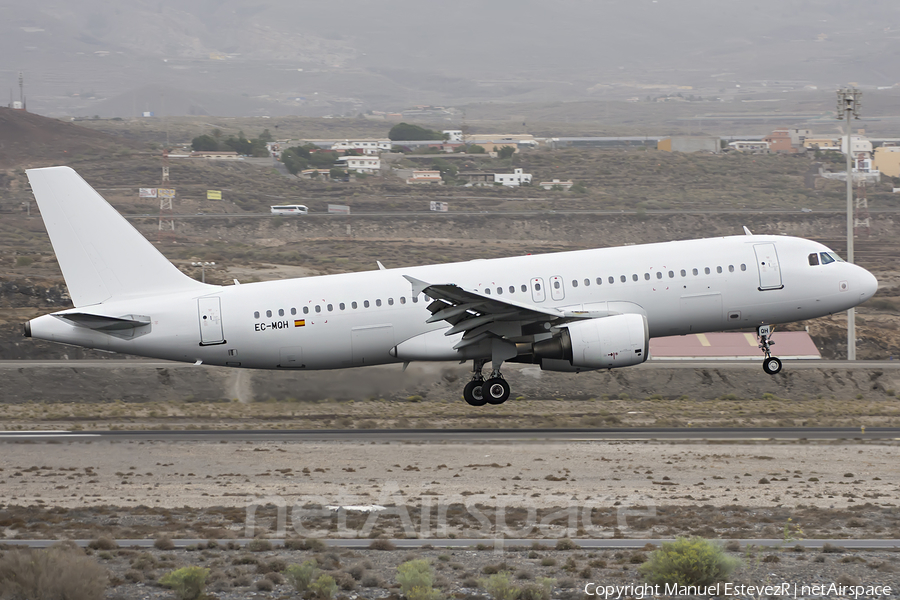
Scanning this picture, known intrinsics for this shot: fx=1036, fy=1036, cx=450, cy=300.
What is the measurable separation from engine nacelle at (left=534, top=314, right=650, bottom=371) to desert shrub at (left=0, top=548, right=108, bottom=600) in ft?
54.8

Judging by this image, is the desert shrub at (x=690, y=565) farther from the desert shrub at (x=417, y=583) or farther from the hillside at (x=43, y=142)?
the hillside at (x=43, y=142)

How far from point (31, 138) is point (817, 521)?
6631 inches

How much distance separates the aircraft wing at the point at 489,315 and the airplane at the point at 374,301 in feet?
0.32

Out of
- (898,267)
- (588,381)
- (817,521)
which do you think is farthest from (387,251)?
(817,521)

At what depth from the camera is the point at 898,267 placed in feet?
345

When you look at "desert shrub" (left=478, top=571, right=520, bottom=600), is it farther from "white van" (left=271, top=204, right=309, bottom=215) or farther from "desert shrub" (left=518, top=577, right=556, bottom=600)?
"white van" (left=271, top=204, right=309, bottom=215)

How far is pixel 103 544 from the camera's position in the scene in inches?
1010

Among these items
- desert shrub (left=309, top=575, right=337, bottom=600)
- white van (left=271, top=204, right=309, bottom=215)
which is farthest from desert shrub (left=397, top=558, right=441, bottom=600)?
white van (left=271, top=204, right=309, bottom=215)

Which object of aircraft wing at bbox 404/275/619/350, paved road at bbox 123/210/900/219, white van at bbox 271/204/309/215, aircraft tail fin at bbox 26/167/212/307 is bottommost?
aircraft wing at bbox 404/275/619/350

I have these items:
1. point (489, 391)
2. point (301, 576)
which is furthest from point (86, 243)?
point (301, 576)

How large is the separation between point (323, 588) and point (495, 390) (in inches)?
591

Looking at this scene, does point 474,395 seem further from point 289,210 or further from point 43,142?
point 43,142

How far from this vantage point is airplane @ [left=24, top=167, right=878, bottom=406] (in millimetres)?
34844

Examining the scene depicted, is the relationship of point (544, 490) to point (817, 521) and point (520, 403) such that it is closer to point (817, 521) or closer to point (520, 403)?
point (817, 521)
